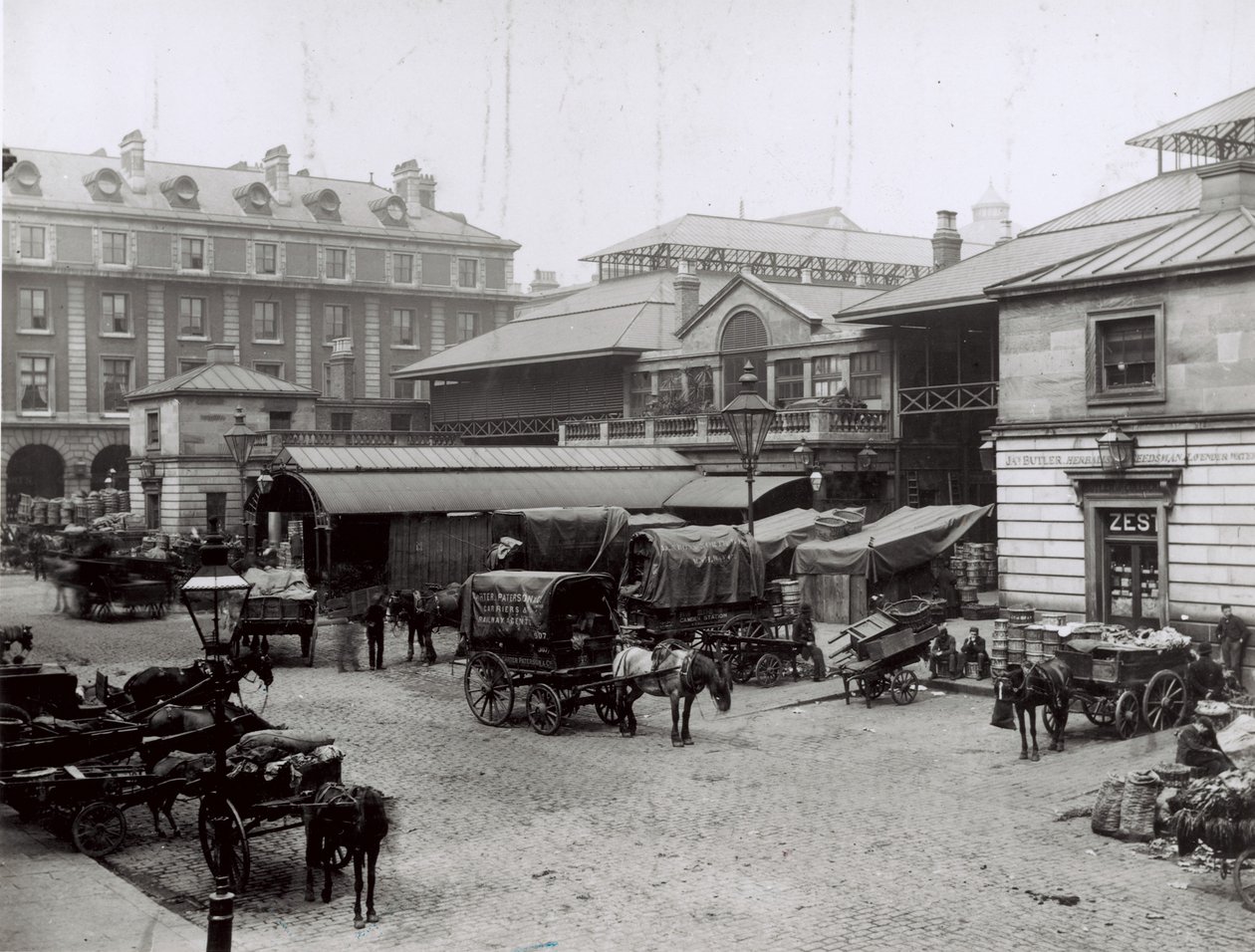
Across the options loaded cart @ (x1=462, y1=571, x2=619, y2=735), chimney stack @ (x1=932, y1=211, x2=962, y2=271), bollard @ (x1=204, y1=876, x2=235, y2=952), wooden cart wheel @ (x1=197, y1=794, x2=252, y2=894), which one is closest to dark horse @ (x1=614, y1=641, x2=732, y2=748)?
loaded cart @ (x1=462, y1=571, x2=619, y2=735)

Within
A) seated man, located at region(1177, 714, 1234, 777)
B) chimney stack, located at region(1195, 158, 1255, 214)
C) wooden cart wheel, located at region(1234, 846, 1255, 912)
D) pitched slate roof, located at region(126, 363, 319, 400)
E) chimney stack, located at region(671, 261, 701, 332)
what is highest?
chimney stack, located at region(671, 261, 701, 332)

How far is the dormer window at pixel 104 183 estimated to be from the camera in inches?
2298

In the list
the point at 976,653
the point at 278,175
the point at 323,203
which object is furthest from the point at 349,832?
the point at 323,203

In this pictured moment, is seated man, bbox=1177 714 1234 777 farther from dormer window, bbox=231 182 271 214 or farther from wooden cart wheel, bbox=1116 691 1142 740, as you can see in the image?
dormer window, bbox=231 182 271 214

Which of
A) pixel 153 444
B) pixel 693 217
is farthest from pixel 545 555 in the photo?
pixel 693 217

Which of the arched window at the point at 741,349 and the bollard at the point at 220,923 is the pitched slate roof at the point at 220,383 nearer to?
the arched window at the point at 741,349

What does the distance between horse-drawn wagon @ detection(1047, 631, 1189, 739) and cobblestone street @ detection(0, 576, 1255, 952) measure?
392 mm

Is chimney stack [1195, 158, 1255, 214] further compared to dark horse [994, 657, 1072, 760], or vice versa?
chimney stack [1195, 158, 1255, 214]

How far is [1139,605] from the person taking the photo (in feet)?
76.8

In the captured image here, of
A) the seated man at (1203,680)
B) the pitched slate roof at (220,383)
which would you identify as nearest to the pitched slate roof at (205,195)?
the pitched slate roof at (220,383)

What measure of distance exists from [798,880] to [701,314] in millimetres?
37281

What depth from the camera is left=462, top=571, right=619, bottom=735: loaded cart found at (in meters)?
20.1

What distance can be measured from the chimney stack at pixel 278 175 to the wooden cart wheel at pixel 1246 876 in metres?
58.8

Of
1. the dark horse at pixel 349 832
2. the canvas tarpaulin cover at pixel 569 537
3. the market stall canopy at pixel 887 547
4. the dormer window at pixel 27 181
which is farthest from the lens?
the dormer window at pixel 27 181
